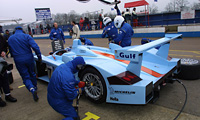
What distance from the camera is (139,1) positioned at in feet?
50.8

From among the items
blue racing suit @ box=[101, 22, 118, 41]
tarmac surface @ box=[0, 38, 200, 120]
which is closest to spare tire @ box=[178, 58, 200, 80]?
tarmac surface @ box=[0, 38, 200, 120]

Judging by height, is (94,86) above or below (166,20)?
below

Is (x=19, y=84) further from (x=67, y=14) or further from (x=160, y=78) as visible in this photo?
(x=67, y=14)

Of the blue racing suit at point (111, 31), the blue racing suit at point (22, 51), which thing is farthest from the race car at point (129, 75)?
the blue racing suit at point (111, 31)

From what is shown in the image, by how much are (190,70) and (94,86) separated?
8.50ft

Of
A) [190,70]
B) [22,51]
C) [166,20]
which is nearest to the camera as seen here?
[22,51]

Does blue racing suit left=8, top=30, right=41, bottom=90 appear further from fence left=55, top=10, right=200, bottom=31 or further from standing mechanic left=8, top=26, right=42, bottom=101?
fence left=55, top=10, right=200, bottom=31

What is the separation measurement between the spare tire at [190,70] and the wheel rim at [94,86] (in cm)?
236

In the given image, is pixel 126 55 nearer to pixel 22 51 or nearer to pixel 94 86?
pixel 94 86

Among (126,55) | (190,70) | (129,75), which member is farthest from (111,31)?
(126,55)

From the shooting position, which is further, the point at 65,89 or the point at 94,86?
the point at 94,86

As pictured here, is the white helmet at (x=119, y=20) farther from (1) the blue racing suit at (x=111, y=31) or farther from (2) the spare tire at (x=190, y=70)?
(2) the spare tire at (x=190, y=70)

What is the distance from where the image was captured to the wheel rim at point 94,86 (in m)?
3.14

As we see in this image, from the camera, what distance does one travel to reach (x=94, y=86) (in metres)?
3.28
